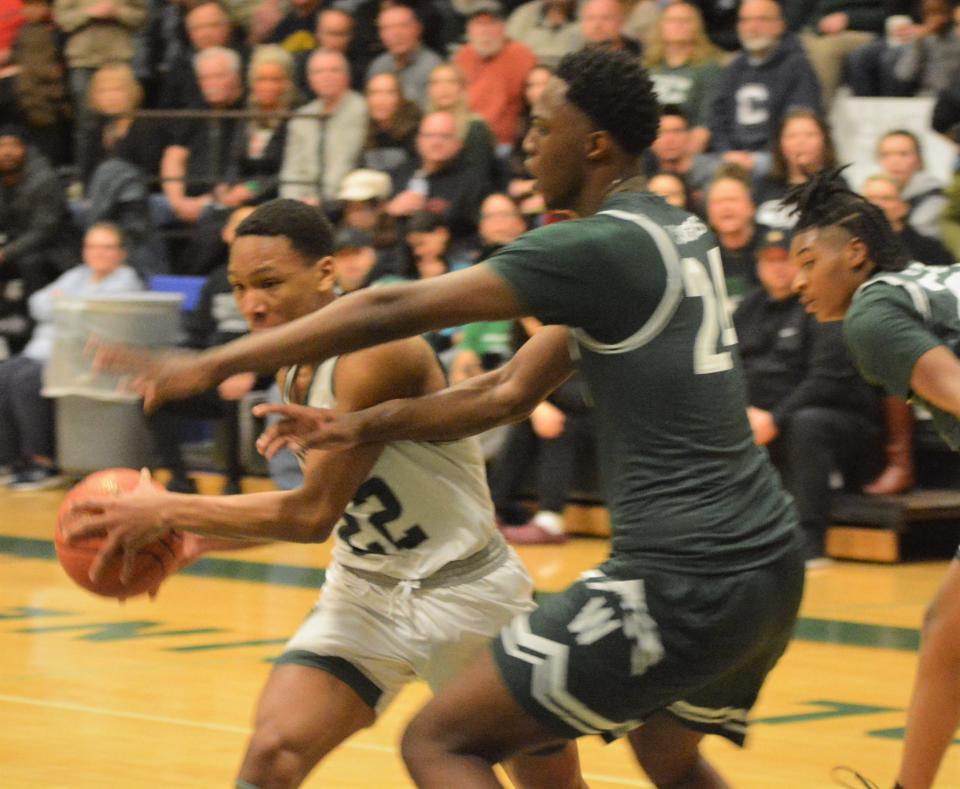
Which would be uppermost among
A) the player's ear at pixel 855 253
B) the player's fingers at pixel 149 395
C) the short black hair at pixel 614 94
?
the short black hair at pixel 614 94

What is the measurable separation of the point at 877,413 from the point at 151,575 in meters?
5.76

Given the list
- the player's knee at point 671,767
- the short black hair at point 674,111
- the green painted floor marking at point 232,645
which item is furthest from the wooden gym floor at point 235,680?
the short black hair at point 674,111

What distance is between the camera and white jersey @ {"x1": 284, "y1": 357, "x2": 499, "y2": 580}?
4.05m

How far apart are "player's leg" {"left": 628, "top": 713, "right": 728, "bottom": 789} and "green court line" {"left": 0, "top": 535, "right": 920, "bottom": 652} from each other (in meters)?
3.64

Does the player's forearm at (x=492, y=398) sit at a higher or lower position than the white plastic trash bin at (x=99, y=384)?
higher

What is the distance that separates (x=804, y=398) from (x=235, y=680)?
359cm

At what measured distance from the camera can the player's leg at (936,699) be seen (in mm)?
4465

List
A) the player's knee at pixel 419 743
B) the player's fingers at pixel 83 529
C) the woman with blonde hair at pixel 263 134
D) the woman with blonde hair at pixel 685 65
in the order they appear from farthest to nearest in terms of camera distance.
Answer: the woman with blonde hair at pixel 263 134, the woman with blonde hair at pixel 685 65, the player's fingers at pixel 83 529, the player's knee at pixel 419 743

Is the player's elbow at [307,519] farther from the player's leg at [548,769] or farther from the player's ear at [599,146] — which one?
the player's ear at [599,146]

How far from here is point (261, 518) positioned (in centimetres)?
377

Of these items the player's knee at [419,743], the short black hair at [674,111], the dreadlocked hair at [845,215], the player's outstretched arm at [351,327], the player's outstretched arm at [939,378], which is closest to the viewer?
the player's outstretched arm at [351,327]

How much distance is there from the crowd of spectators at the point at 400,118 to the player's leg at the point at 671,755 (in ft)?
17.9

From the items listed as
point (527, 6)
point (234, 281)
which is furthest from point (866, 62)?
point (234, 281)

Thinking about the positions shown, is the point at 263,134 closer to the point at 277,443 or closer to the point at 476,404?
the point at 476,404
